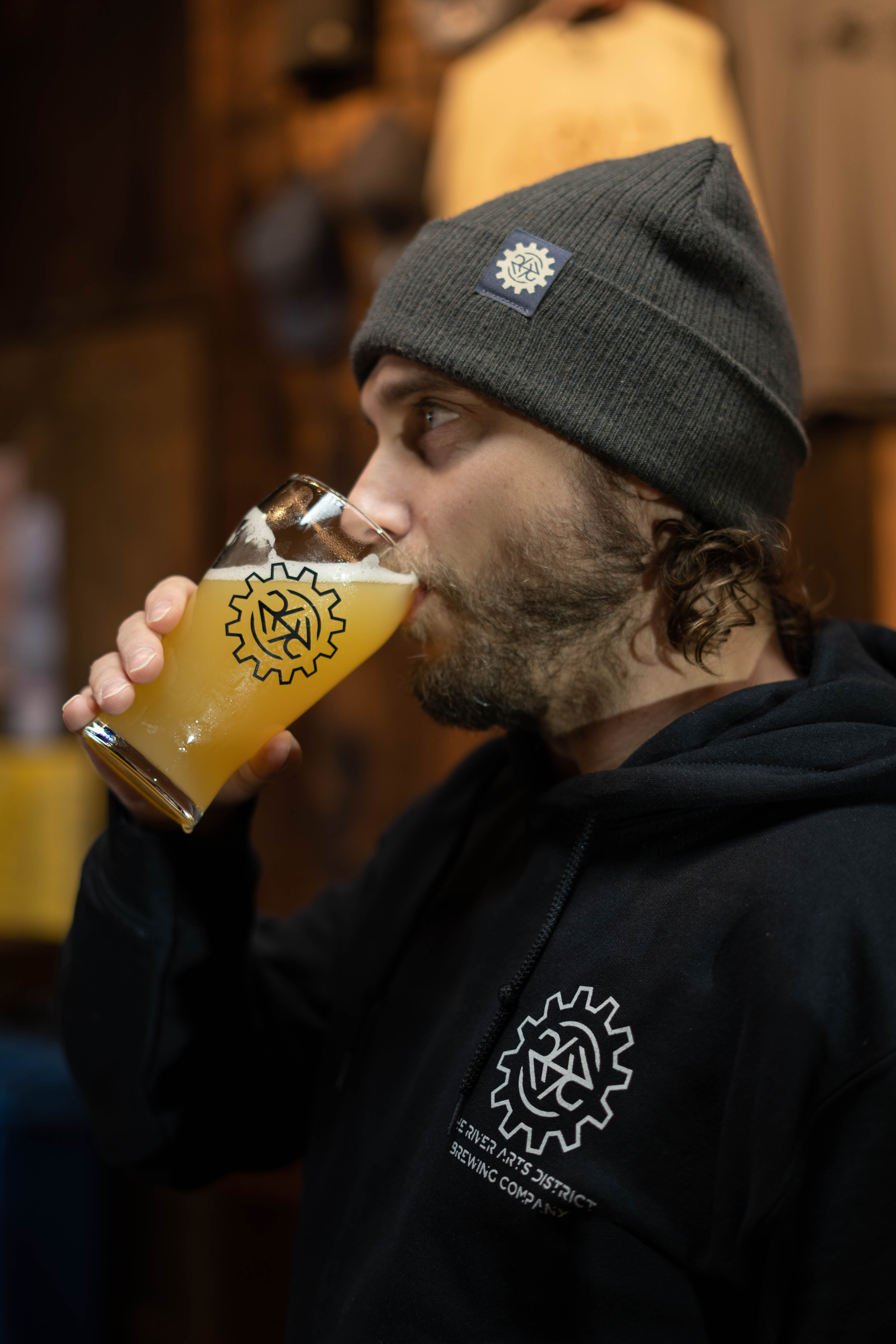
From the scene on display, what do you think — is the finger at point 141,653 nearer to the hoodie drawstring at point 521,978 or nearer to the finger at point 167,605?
the finger at point 167,605

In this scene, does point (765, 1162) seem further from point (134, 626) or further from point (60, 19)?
point (60, 19)

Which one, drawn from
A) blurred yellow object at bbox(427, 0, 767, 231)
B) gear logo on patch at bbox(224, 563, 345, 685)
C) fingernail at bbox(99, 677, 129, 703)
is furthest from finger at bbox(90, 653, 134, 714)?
blurred yellow object at bbox(427, 0, 767, 231)

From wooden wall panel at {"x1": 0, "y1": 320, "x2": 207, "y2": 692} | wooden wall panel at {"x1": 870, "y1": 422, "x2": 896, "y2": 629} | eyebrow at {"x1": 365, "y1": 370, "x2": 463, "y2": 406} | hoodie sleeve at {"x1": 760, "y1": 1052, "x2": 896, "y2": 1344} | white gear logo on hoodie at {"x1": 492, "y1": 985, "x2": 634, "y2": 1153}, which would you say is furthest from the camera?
wooden wall panel at {"x1": 0, "y1": 320, "x2": 207, "y2": 692}

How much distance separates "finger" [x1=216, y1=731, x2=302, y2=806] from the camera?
1.03 m

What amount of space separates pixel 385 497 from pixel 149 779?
36cm

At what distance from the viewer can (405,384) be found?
40.1 inches

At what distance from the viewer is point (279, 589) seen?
872 millimetres

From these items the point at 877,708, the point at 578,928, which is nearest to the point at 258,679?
the point at 578,928

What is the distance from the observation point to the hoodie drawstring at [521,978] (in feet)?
2.88

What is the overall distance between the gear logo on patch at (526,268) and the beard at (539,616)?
182 millimetres

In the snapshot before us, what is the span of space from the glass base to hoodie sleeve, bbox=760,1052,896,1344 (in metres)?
0.56

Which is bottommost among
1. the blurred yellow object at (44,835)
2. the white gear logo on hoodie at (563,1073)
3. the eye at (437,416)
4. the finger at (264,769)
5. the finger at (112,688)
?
the blurred yellow object at (44,835)

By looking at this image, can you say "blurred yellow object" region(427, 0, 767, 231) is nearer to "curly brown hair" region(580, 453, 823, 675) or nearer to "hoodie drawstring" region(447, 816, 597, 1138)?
"curly brown hair" region(580, 453, 823, 675)

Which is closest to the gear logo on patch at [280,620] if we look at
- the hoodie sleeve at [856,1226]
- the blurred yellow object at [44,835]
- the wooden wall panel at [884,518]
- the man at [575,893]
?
the man at [575,893]
